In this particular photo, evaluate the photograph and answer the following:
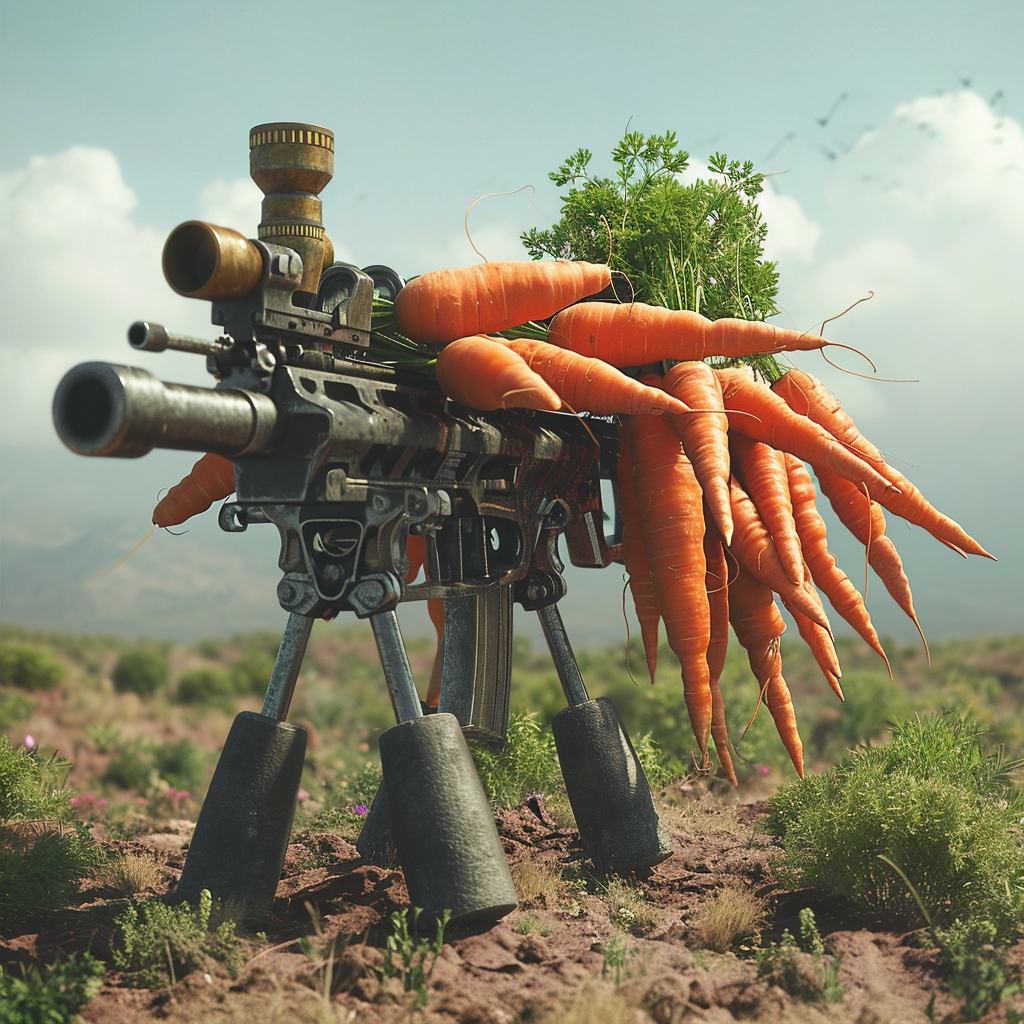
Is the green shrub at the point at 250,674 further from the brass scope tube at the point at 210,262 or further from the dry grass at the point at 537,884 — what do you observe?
the brass scope tube at the point at 210,262

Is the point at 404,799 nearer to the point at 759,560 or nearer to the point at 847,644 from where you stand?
the point at 759,560

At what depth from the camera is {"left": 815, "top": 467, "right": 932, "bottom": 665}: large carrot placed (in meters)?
3.90

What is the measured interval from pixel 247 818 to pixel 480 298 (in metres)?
1.79

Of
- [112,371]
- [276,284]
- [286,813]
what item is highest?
[276,284]

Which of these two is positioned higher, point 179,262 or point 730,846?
point 179,262

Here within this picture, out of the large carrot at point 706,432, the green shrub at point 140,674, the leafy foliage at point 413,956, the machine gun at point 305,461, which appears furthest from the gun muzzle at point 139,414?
the green shrub at point 140,674

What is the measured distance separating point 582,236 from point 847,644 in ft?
52.2

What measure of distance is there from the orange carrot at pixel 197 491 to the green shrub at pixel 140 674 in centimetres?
1211

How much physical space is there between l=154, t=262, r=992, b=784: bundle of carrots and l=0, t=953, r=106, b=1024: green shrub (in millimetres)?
1526

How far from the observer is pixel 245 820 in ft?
9.25

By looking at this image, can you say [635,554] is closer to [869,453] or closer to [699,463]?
[699,463]

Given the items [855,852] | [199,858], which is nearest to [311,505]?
[199,858]

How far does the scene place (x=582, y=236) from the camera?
13.2 feet

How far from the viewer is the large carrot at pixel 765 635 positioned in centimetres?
389
